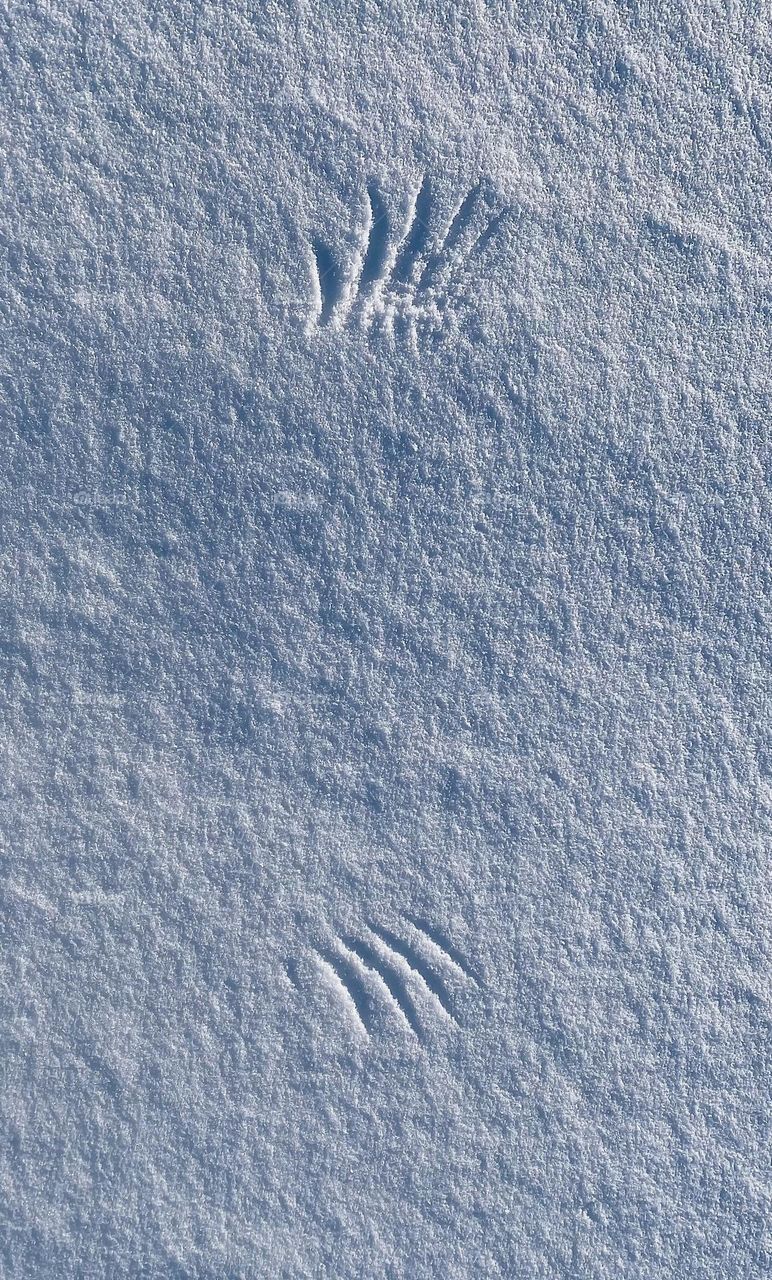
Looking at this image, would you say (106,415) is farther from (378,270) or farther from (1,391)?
(378,270)

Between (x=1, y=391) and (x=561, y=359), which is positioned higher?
(x=1, y=391)

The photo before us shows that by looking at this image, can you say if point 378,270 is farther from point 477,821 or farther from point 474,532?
point 477,821

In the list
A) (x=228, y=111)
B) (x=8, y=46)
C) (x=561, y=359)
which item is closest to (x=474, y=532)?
(x=561, y=359)

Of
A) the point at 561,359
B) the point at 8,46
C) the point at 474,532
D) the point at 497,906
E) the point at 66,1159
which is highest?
the point at 8,46

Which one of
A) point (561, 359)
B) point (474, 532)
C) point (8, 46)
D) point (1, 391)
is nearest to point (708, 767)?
point (474, 532)


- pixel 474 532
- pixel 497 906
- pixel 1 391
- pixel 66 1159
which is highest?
pixel 1 391

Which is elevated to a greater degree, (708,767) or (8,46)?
(8,46)
